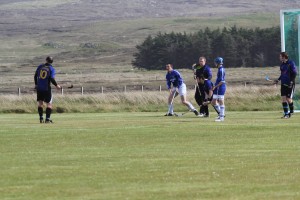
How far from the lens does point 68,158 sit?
18047 millimetres

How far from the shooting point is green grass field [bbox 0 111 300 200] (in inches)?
543

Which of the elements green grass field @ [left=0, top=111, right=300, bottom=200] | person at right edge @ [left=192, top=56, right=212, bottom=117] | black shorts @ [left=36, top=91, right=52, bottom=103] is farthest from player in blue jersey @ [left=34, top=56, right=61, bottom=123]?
person at right edge @ [left=192, top=56, right=212, bottom=117]

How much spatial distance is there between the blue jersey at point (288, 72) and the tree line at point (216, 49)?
92.3 metres

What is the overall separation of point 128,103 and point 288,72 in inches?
531

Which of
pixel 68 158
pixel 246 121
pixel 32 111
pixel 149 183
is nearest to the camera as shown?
pixel 149 183

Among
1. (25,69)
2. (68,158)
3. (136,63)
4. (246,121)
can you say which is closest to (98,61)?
(25,69)

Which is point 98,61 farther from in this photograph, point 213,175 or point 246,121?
point 213,175

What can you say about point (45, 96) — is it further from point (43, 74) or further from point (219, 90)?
point (219, 90)

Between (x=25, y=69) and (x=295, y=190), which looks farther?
(x=25, y=69)

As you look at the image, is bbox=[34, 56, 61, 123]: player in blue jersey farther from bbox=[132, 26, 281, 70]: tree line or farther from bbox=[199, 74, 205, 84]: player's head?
bbox=[132, 26, 281, 70]: tree line

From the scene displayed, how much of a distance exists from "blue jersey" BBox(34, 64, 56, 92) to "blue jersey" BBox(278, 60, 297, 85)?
21.5 ft

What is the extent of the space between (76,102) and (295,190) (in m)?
30.0

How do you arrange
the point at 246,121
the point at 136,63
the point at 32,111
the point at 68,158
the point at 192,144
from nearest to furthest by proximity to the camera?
1. the point at 68,158
2. the point at 192,144
3. the point at 246,121
4. the point at 32,111
5. the point at 136,63

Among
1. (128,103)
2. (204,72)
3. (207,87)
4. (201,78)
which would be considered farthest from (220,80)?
(128,103)
